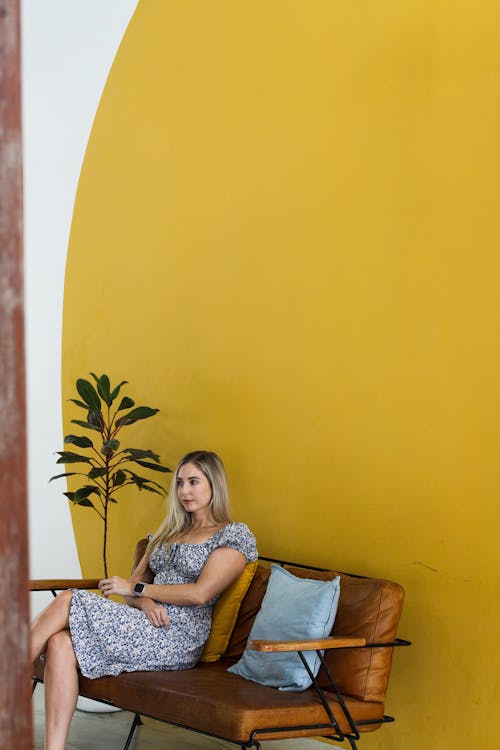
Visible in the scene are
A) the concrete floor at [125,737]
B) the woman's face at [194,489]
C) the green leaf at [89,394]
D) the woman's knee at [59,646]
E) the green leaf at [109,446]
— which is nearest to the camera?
the woman's knee at [59,646]

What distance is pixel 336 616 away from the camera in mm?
3703

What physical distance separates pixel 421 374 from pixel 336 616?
3.13ft

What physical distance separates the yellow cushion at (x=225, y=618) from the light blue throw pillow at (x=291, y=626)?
0.19m

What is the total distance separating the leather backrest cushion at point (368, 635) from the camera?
3.49 m

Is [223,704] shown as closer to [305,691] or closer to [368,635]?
[305,691]

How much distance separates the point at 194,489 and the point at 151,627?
1.95 feet

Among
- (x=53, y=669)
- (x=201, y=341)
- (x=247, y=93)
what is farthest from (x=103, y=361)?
(x=53, y=669)

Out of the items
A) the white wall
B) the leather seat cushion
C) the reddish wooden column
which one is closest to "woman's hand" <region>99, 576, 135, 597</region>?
the leather seat cushion

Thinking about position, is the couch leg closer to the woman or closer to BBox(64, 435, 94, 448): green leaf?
the woman

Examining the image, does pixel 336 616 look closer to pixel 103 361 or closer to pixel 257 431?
pixel 257 431

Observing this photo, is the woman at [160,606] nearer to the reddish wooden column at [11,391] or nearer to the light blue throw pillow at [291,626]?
the light blue throw pillow at [291,626]

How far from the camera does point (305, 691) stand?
3.51 m

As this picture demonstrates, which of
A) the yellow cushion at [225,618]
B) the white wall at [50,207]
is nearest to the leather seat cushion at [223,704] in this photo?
the yellow cushion at [225,618]

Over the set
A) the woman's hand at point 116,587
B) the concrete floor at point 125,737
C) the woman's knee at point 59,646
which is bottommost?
the concrete floor at point 125,737
